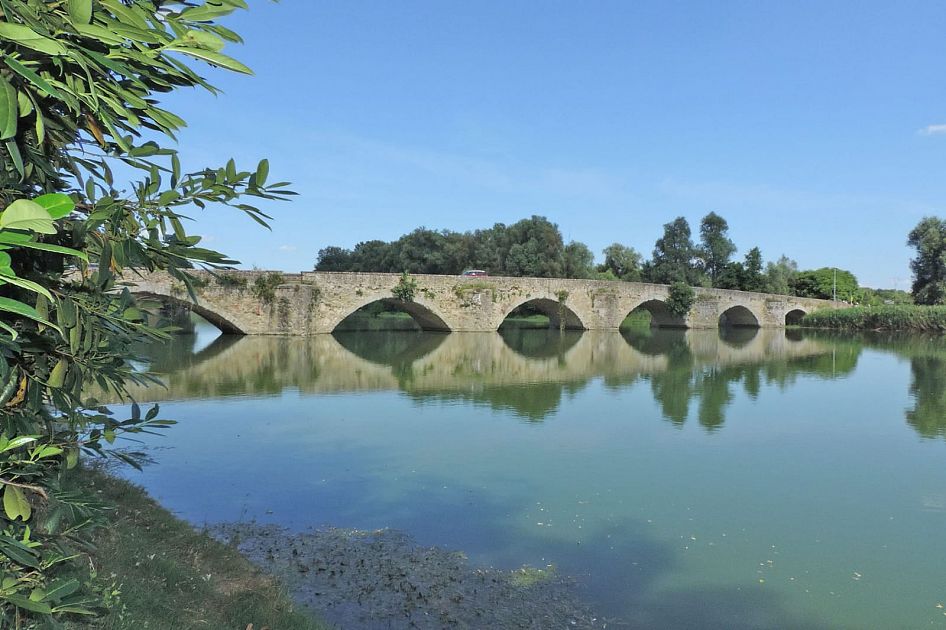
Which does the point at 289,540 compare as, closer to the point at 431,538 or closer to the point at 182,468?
the point at 431,538

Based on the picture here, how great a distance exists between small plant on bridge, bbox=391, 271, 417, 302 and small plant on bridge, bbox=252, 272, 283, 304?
496 centimetres

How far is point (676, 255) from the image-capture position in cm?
4988

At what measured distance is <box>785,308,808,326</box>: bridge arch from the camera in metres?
47.5

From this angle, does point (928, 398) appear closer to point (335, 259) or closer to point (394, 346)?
point (394, 346)

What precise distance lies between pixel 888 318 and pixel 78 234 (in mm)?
46920

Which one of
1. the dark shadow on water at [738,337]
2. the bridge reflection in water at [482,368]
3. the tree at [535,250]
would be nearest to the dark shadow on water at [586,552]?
the bridge reflection in water at [482,368]

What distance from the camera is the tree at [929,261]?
1695 inches

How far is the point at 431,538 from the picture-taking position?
201 inches

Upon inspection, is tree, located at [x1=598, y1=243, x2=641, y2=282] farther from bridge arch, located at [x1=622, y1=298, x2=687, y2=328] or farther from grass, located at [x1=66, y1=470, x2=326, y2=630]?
grass, located at [x1=66, y1=470, x2=326, y2=630]

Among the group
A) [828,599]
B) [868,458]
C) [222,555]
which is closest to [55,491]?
[222,555]

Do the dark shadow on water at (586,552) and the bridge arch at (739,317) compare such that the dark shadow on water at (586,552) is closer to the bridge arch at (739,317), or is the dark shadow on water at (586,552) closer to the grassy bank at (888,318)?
the bridge arch at (739,317)

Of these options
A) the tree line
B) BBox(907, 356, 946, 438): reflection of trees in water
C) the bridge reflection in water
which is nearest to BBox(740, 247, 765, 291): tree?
the tree line

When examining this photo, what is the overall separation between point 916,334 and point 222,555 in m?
42.4

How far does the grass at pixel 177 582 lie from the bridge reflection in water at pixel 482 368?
6.52 metres
